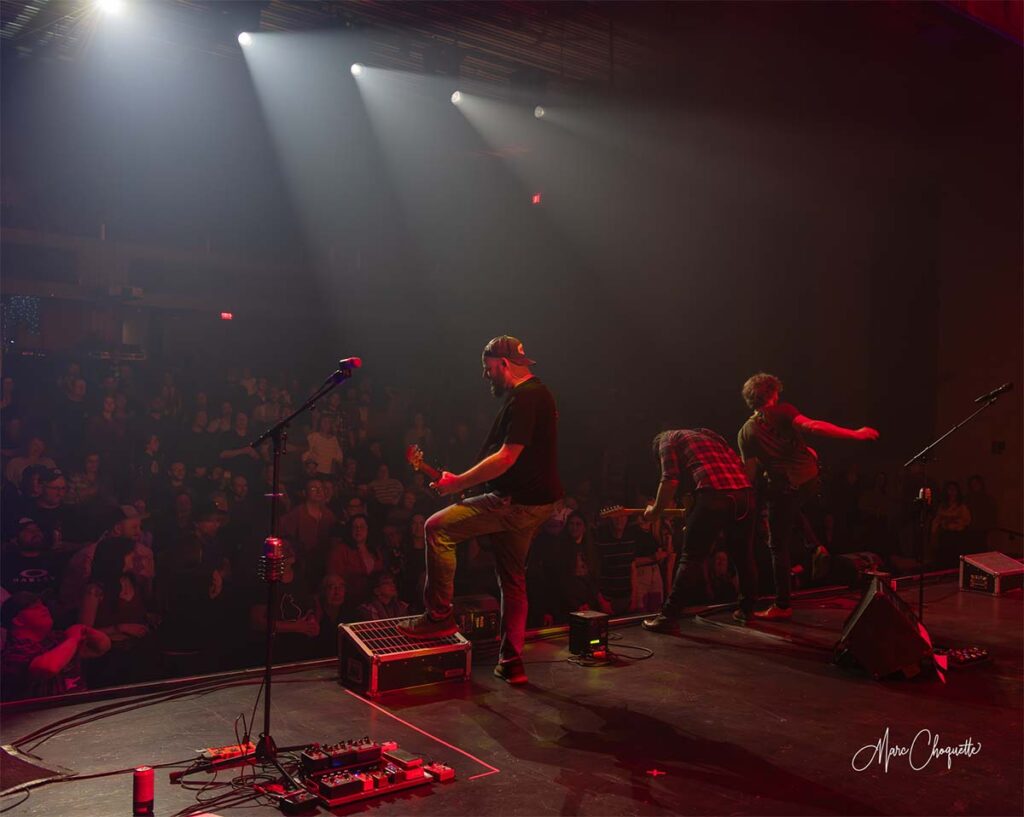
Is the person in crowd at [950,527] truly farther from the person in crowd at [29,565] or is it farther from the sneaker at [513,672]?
the person in crowd at [29,565]

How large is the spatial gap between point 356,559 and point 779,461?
2.74 metres

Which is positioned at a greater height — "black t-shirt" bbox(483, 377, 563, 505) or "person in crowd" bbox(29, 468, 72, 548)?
"black t-shirt" bbox(483, 377, 563, 505)

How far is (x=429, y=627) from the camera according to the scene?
400cm

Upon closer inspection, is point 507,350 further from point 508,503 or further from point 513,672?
point 513,672

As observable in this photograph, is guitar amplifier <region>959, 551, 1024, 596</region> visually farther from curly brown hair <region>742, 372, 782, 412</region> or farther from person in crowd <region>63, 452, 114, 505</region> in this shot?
person in crowd <region>63, 452, 114, 505</region>

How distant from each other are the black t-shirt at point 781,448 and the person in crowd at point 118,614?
370 centimetres

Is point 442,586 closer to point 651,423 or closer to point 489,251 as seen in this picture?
point 651,423

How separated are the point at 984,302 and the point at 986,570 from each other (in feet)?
14.7

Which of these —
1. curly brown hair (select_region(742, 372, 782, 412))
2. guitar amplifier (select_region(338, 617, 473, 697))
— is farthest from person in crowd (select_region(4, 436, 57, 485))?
curly brown hair (select_region(742, 372, 782, 412))

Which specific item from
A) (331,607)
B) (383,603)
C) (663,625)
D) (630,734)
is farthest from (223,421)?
(630,734)

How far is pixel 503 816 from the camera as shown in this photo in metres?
2.64

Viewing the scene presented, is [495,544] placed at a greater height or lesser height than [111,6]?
lesser

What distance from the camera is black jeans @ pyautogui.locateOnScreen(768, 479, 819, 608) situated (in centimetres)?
546

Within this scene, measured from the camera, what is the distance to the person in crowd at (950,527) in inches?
333
